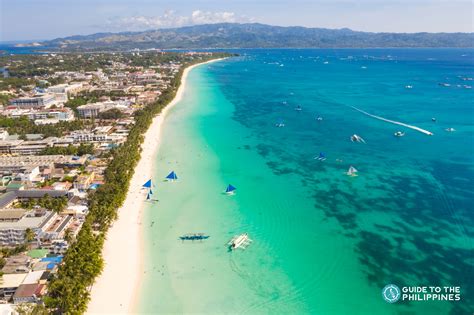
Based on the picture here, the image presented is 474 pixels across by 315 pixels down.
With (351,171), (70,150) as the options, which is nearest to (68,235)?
(70,150)

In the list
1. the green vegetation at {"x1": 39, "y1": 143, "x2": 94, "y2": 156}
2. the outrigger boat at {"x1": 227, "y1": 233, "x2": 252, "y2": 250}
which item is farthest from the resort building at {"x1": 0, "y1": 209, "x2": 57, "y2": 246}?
the green vegetation at {"x1": 39, "y1": 143, "x2": 94, "y2": 156}

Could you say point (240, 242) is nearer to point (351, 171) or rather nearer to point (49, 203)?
point (49, 203)

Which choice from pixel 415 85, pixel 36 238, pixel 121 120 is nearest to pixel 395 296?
pixel 36 238

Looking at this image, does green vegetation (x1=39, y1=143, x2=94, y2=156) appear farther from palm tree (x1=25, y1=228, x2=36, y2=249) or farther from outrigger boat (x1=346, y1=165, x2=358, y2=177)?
outrigger boat (x1=346, y1=165, x2=358, y2=177)

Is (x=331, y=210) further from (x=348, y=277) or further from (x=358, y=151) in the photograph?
(x=358, y=151)

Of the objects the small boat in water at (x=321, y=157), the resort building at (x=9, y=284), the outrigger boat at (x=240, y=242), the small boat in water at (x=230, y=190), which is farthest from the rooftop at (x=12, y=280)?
the small boat in water at (x=321, y=157)
